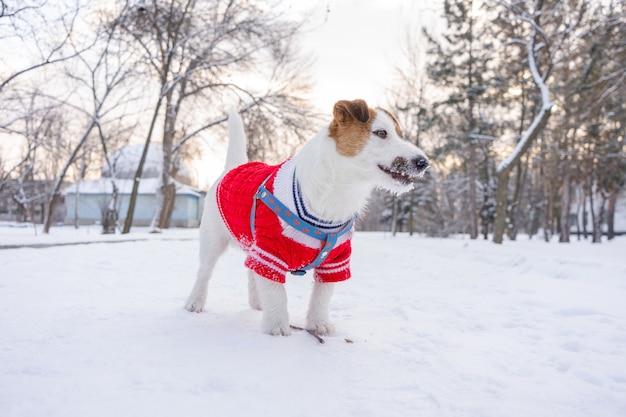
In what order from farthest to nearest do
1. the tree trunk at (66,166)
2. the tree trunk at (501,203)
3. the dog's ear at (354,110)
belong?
the tree trunk at (501,203) < the tree trunk at (66,166) < the dog's ear at (354,110)

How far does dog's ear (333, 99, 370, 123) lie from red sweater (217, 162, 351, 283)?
2.33ft

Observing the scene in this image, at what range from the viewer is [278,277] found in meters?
2.63

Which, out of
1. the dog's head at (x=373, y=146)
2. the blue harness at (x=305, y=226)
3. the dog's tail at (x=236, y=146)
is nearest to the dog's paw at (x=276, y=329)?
the blue harness at (x=305, y=226)

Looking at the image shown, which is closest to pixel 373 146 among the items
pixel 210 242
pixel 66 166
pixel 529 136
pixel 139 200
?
pixel 210 242

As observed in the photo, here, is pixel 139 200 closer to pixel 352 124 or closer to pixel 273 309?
pixel 273 309

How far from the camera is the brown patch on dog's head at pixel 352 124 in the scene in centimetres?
260

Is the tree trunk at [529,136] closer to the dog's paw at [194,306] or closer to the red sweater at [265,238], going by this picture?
the red sweater at [265,238]

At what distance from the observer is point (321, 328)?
2844mm

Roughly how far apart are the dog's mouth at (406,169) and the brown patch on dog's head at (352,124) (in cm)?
23

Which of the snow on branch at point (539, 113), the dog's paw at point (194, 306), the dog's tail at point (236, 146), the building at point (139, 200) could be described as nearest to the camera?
the dog's paw at point (194, 306)

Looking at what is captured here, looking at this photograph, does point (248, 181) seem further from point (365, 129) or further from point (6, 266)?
point (6, 266)

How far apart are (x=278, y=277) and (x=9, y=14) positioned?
5282mm

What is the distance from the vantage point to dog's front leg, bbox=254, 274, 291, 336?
105 inches

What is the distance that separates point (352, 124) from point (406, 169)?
0.46 metres
